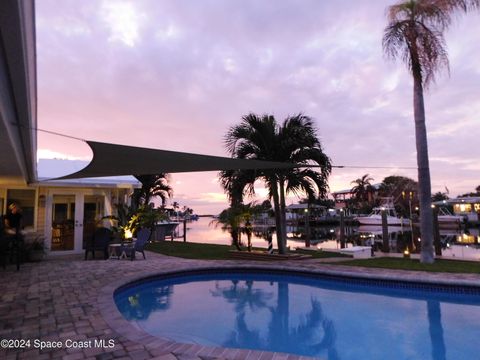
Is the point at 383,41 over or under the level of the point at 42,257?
over

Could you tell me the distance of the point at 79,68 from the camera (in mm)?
9211

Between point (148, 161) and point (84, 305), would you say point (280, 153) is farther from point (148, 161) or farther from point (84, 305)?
point (84, 305)

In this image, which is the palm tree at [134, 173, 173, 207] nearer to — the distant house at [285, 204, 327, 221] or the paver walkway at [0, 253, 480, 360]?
the paver walkway at [0, 253, 480, 360]

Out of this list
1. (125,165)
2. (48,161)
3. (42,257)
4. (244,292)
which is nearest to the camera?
(125,165)

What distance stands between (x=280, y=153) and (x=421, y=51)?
5132mm

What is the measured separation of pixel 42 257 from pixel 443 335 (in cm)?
1129

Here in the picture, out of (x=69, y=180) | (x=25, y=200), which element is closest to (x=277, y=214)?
(x=69, y=180)

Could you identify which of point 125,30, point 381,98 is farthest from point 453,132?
point 125,30

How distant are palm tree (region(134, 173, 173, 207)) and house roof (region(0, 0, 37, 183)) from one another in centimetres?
1818

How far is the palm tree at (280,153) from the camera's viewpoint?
35.2ft

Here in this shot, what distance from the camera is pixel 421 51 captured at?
9.66 meters

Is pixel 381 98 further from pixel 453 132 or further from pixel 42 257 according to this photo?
pixel 42 257

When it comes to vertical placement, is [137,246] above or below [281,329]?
above

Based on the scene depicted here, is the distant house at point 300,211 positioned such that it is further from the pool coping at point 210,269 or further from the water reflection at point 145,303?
the water reflection at point 145,303
